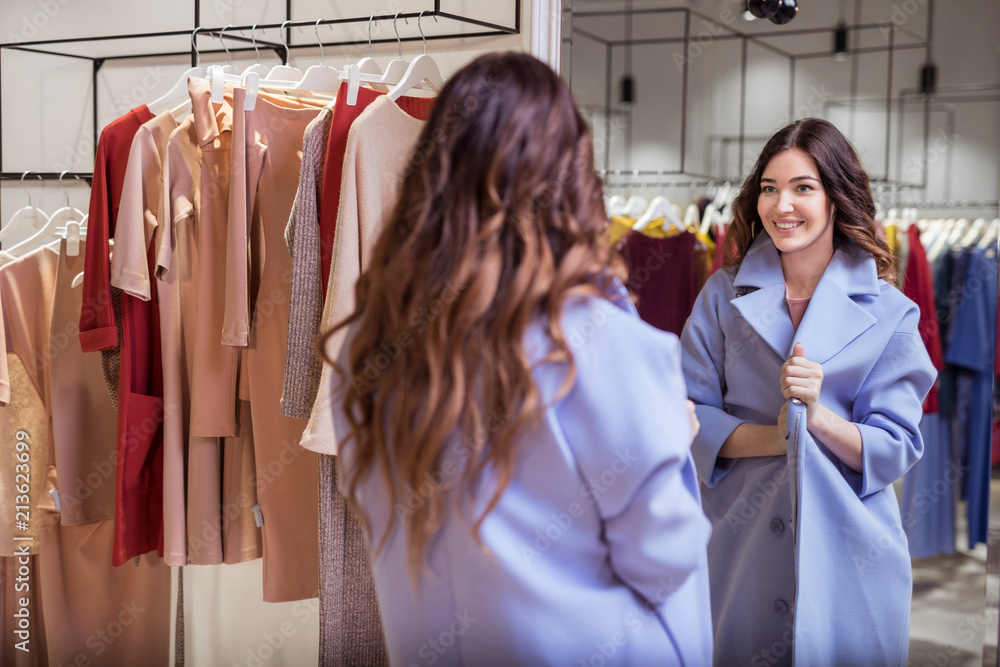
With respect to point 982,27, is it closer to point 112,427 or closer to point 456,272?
point 456,272

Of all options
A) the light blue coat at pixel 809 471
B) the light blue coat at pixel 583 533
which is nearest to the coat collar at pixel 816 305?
the light blue coat at pixel 809 471

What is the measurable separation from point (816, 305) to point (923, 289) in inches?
39.1

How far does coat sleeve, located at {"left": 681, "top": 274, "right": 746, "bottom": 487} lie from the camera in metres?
1.76

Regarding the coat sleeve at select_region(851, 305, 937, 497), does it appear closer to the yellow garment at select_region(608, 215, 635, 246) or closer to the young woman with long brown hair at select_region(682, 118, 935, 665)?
the young woman with long brown hair at select_region(682, 118, 935, 665)

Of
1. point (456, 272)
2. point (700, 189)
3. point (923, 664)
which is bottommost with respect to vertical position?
point (923, 664)

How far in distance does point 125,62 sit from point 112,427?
1221 mm

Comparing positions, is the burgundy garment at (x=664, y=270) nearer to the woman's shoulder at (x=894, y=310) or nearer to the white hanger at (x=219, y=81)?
the woman's shoulder at (x=894, y=310)

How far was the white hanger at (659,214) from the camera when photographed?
2.51 m

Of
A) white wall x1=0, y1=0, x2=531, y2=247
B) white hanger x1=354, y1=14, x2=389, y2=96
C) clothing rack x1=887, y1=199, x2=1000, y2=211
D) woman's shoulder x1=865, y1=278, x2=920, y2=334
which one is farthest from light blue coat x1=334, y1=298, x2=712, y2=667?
white wall x1=0, y1=0, x2=531, y2=247

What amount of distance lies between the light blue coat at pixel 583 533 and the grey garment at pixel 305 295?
29.9 inches

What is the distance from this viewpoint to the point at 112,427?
2188mm

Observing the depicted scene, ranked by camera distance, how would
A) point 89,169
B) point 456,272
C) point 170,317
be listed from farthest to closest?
point 89,169 < point 170,317 < point 456,272

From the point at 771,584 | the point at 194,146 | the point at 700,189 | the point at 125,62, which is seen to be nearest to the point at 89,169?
the point at 125,62

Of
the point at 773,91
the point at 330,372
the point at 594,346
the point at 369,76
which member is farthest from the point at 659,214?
the point at 594,346
